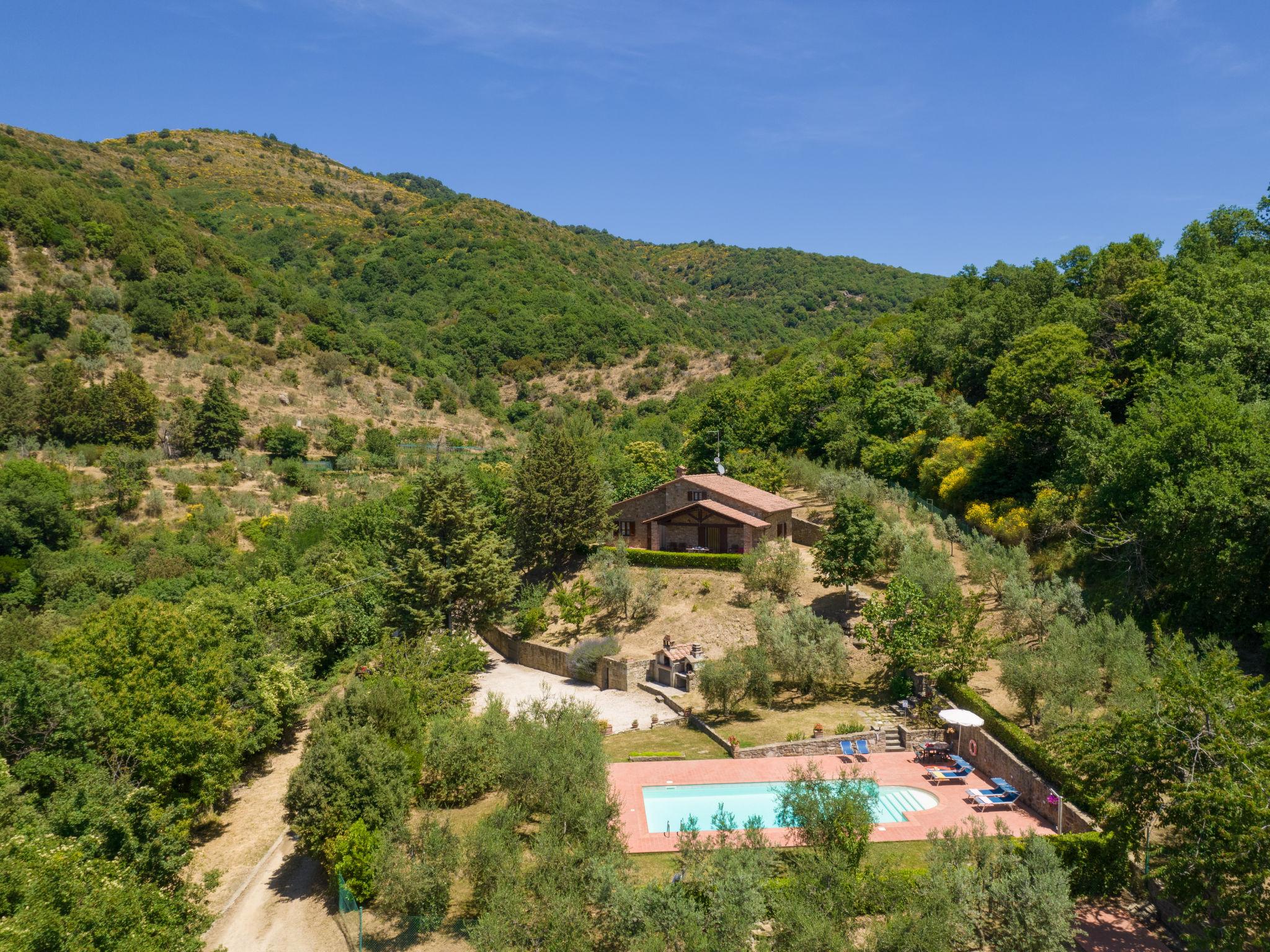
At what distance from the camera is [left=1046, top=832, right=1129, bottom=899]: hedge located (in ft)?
50.2

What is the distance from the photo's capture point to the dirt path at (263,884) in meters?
16.7

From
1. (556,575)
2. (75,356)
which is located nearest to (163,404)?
(75,356)

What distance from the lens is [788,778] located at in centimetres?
2120

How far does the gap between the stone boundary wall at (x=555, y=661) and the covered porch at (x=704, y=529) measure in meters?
8.44

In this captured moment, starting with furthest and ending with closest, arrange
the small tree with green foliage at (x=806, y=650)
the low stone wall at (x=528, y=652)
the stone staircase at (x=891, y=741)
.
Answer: the low stone wall at (x=528, y=652) < the small tree with green foliage at (x=806, y=650) < the stone staircase at (x=891, y=741)

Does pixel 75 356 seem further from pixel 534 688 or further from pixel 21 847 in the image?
pixel 21 847

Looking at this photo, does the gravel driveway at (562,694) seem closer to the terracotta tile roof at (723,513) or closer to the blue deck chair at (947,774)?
the blue deck chair at (947,774)

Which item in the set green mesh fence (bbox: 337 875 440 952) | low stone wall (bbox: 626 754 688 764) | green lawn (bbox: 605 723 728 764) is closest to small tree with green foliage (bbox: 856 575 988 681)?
green lawn (bbox: 605 723 728 764)

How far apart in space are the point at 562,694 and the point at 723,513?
1226cm

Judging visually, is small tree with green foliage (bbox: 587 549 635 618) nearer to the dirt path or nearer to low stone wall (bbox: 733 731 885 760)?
low stone wall (bbox: 733 731 885 760)

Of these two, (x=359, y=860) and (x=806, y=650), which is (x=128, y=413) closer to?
(x=359, y=860)

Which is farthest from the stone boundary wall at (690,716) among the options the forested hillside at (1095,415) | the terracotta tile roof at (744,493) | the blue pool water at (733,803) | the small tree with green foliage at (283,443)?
the small tree with green foliage at (283,443)

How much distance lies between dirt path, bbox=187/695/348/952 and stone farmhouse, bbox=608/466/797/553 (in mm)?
20984

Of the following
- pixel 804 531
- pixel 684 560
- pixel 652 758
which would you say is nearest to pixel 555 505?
pixel 684 560
